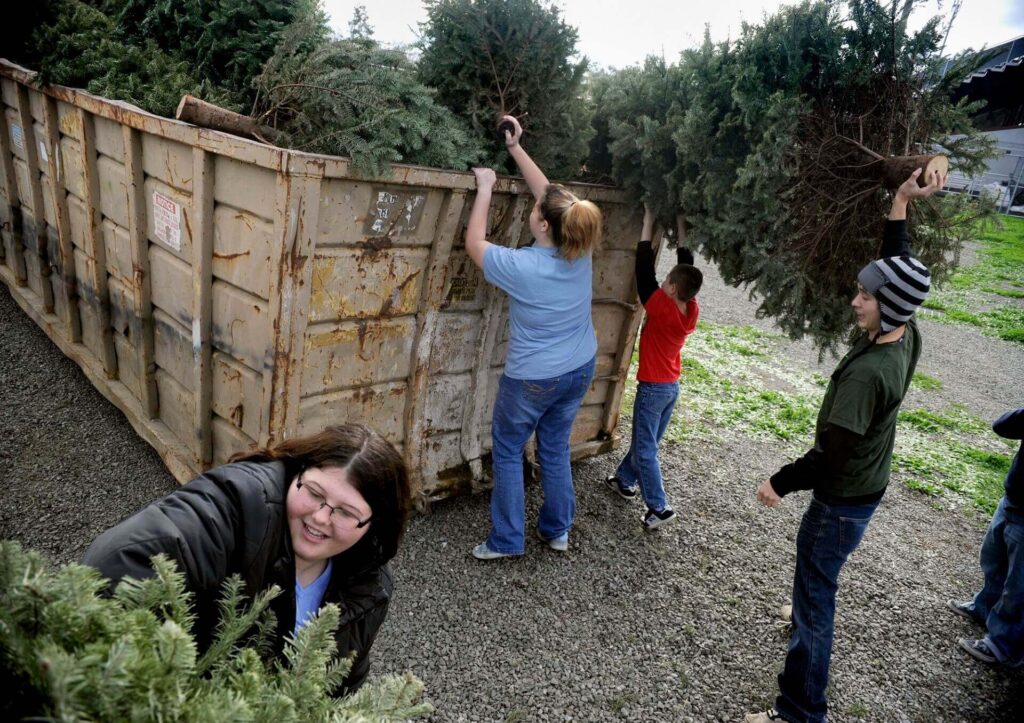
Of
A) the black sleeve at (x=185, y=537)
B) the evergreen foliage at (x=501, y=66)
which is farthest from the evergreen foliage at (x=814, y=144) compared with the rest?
the black sleeve at (x=185, y=537)

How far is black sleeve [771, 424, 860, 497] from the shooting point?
289 centimetres

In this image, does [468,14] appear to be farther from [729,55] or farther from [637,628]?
[637,628]

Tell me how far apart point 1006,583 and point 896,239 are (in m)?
2.28

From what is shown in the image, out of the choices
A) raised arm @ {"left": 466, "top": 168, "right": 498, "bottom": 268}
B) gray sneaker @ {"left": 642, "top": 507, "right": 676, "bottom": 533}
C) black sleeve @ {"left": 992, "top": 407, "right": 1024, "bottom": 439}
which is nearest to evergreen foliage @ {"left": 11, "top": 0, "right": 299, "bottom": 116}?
raised arm @ {"left": 466, "top": 168, "right": 498, "bottom": 268}

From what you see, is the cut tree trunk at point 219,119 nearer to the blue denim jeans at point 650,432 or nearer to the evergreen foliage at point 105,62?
the evergreen foliage at point 105,62

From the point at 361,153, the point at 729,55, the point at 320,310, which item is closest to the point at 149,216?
the point at 320,310

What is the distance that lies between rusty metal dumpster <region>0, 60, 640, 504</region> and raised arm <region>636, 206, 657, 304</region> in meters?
0.26

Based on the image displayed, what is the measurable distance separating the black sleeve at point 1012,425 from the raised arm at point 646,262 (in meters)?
2.21

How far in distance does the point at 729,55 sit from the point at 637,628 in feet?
10.9

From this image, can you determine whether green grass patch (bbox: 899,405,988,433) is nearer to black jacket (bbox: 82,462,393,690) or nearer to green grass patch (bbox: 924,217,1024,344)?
green grass patch (bbox: 924,217,1024,344)

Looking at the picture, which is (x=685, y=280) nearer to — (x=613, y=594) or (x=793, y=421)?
(x=613, y=594)

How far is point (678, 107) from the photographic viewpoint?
13.5 feet

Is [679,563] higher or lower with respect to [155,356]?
lower

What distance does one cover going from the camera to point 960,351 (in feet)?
37.7
